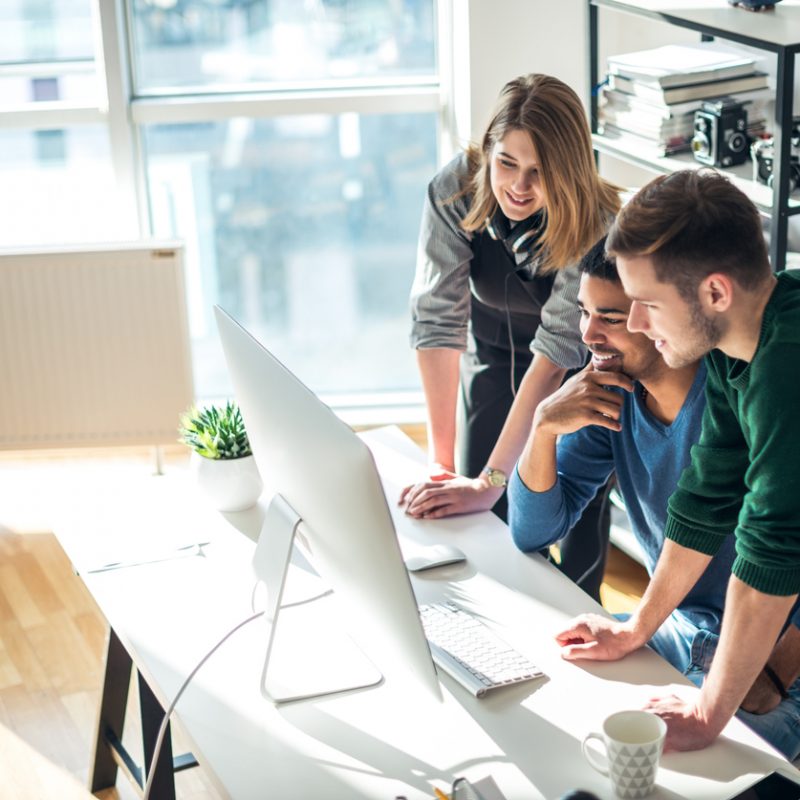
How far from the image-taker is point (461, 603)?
196cm

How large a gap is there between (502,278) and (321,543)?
3.55 feet

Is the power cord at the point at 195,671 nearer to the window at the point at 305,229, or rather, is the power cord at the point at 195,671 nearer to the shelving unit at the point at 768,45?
the shelving unit at the point at 768,45

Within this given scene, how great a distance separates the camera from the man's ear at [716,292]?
1.57 meters

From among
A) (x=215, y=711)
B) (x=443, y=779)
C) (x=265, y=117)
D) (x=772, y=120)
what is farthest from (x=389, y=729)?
(x=265, y=117)

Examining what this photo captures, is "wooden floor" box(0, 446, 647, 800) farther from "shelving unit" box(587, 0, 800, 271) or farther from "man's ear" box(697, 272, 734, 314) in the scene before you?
"man's ear" box(697, 272, 734, 314)

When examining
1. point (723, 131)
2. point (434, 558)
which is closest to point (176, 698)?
point (434, 558)

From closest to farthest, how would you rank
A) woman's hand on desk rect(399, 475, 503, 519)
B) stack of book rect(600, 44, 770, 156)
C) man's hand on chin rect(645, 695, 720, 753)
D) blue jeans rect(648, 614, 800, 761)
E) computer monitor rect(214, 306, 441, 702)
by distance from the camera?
computer monitor rect(214, 306, 441, 702) < man's hand on chin rect(645, 695, 720, 753) < blue jeans rect(648, 614, 800, 761) < woman's hand on desk rect(399, 475, 503, 519) < stack of book rect(600, 44, 770, 156)

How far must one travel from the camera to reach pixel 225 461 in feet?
7.47

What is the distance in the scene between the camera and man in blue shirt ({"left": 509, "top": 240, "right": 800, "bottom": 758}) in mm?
1925

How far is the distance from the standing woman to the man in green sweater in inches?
26.9

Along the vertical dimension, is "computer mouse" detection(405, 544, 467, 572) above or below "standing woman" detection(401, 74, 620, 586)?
below

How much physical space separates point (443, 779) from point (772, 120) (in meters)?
1.99

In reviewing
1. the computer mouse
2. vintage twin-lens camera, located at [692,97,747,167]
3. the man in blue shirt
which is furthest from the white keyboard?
vintage twin-lens camera, located at [692,97,747,167]

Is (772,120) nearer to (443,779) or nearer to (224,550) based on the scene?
(224,550)
